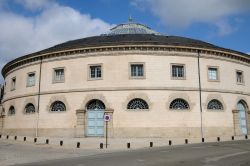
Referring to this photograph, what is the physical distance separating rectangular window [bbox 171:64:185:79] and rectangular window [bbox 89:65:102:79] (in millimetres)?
6550

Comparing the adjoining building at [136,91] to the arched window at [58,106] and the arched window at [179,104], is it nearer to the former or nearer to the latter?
the arched window at [179,104]

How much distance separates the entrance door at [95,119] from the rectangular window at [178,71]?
22.9ft

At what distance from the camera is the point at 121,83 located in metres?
27.0

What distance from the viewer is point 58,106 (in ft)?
94.3

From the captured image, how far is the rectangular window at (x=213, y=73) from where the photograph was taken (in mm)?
29094

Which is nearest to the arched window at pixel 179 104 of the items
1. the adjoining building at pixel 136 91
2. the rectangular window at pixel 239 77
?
the adjoining building at pixel 136 91

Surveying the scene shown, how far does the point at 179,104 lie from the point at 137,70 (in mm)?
4783

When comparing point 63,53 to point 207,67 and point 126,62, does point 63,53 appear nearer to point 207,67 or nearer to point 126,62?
point 126,62

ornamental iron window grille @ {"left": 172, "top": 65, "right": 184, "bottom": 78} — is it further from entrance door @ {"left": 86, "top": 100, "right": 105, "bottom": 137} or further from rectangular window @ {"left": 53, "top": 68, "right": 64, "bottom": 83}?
rectangular window @ {"left": 53, "top": 68, "right": 64, "bottom": 83}

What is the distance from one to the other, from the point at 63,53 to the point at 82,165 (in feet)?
63.1

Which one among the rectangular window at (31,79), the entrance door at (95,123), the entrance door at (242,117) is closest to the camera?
the entrance door at (95,123)

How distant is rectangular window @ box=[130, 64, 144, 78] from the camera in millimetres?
27438

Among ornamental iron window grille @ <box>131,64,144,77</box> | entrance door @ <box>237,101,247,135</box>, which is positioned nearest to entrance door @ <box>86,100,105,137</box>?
ornamental iron window grille @ <box>131,64,144,77</box>

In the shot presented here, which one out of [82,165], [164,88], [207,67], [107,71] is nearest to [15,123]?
[107,71]
